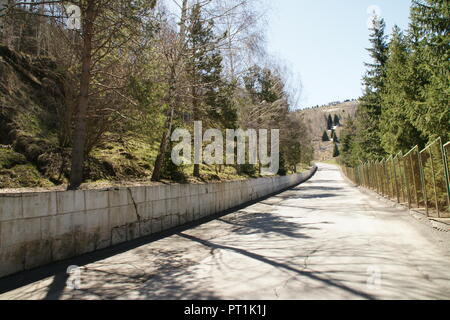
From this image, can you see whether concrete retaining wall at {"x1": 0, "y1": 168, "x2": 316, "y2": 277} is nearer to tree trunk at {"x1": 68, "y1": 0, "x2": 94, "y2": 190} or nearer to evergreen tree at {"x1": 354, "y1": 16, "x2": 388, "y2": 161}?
tree trunk at {"x1": 68, "y1": 0, "x2": 94, "y2": 190}

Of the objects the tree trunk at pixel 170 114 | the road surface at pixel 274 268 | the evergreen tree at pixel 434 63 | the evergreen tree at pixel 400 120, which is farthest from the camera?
the evergreen tree at pixel 400 120

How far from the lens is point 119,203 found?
8938 millimetres

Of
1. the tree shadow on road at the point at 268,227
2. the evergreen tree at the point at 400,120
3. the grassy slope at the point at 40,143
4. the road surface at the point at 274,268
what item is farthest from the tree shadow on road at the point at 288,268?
the evergreen tree at the point at 400,120

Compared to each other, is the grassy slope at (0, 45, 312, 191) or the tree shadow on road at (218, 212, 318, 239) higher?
the grassy slope at (0, 45, 312, 191)

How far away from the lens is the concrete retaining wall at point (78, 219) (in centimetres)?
597

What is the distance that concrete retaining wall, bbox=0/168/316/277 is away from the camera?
5.97 metres

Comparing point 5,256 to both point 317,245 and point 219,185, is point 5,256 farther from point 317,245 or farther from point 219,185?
point 219,185

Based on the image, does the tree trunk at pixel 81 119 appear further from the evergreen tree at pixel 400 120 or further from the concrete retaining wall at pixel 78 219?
the evergreen tree at pixel 400 120

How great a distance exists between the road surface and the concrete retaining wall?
0.69m

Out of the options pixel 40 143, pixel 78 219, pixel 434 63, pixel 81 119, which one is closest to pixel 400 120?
pixel 434 63

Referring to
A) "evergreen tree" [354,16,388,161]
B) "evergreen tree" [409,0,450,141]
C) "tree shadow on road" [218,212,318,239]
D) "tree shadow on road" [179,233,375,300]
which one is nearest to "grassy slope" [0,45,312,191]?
"tree shadow on road" [218,212,318,239]

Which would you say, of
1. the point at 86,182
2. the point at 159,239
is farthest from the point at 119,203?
the point at 86,182

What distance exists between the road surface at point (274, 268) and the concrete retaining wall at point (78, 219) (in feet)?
2.26

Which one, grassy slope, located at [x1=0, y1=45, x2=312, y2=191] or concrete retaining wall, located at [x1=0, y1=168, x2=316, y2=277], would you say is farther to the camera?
grassy slope, located at [x1=0, y1=45, x2=312, y2=191]
